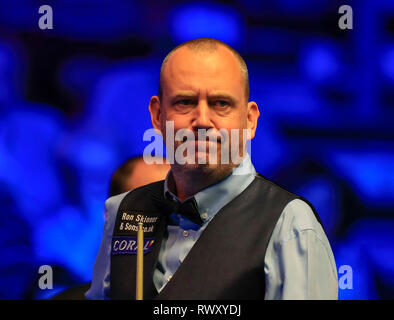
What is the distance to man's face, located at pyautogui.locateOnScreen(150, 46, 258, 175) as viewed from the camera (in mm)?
1574

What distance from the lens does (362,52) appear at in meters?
3.31

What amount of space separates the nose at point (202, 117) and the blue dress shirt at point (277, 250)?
7.5 inches

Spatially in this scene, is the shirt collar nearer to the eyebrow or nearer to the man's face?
the man's face

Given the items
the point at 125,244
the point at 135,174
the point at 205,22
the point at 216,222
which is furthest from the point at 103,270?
the point at 205,22

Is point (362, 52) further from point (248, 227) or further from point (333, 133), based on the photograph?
point (248, 227)

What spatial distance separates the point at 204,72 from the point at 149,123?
1.79 metres

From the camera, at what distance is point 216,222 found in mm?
1625

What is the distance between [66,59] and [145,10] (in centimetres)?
55

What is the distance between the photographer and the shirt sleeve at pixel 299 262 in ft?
4.48

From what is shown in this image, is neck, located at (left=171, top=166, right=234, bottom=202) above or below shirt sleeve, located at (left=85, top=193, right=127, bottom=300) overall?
above

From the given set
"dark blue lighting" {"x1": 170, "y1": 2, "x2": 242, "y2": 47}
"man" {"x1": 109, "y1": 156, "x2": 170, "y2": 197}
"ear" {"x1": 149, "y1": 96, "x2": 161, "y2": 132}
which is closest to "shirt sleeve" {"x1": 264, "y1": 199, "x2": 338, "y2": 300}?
"ear" {"x1": 149, "y1": 96, "x2": 161, "y2": 132}

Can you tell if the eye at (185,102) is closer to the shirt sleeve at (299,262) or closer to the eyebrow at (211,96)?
the eyebrow at (211,96)

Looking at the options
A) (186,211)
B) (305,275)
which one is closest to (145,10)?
(186,211)

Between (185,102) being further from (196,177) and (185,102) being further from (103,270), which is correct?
(103,270)
